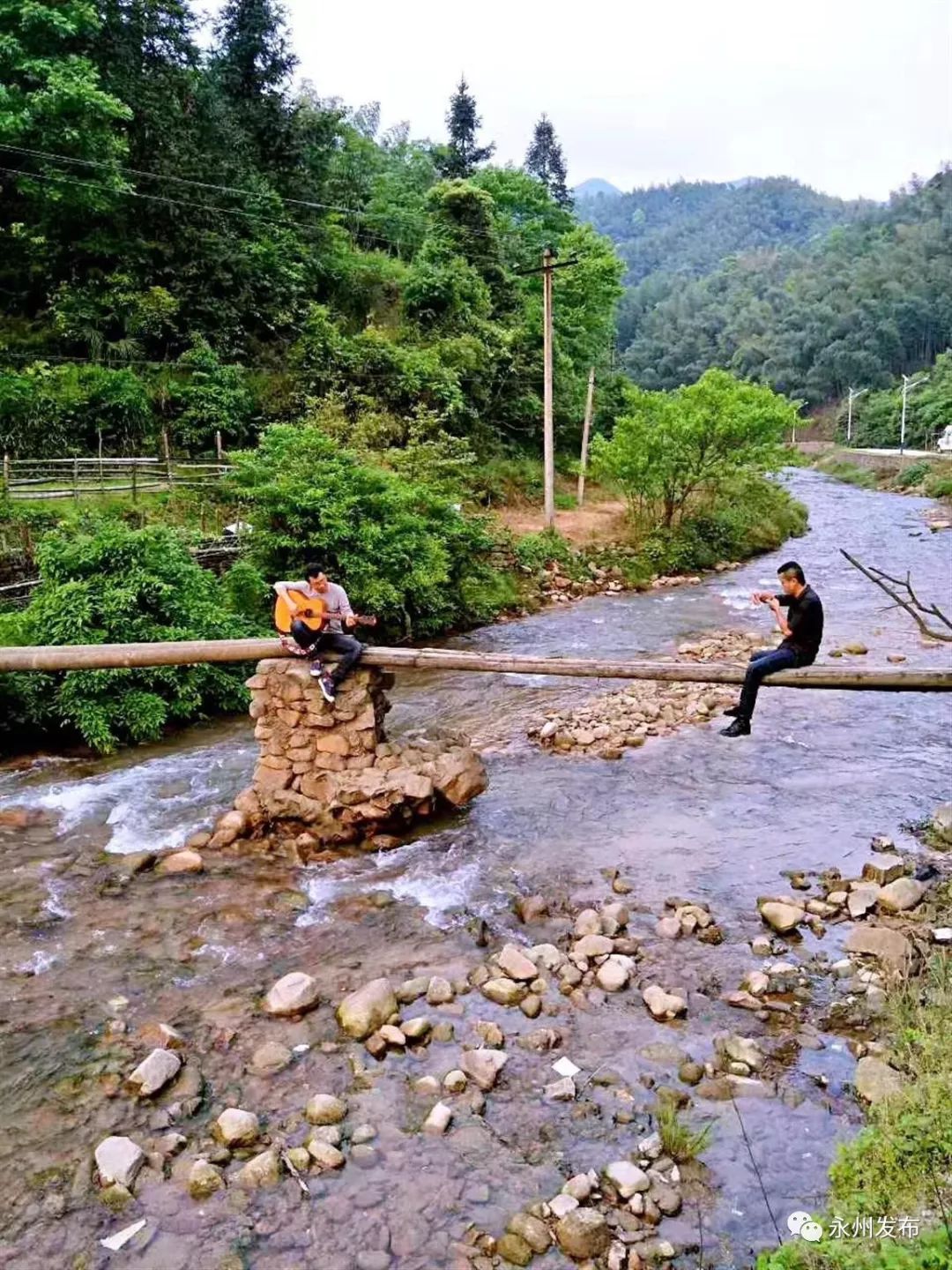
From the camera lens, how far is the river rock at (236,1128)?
183 inches

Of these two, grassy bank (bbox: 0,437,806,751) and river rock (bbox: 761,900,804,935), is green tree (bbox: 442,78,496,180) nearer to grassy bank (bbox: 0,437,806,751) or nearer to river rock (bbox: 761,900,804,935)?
grassy bank (bbox: 0,437,806,751)

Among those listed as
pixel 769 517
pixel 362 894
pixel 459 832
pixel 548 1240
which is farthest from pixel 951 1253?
pixel 769 517

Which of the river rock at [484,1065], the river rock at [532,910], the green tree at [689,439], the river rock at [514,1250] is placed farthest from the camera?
the green tree at [689,439]

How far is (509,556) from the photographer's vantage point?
20750 millimetres

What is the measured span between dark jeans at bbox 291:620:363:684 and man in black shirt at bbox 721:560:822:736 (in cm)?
356

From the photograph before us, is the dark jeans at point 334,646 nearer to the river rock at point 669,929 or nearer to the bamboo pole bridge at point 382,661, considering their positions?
the bamboo pole bridge at point 382,661

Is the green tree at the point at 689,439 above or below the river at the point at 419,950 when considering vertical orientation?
above

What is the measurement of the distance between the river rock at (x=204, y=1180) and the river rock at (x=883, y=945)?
466 cm

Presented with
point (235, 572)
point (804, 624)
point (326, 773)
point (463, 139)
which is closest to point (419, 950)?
point (326, 773)

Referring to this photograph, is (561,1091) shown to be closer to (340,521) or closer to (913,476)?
(340,521)

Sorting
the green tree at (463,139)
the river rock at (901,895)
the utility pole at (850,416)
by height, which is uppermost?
the green tree at (463,139)

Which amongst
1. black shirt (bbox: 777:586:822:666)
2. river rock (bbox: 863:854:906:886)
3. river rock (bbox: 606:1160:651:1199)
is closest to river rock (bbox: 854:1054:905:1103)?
river rock (bbox: 606:1160:651:1199)

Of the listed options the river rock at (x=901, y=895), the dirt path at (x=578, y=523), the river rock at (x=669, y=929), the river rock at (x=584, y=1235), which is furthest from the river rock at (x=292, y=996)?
the dirt path at (x=578, y=523)

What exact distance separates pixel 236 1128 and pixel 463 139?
44434 millimetres
